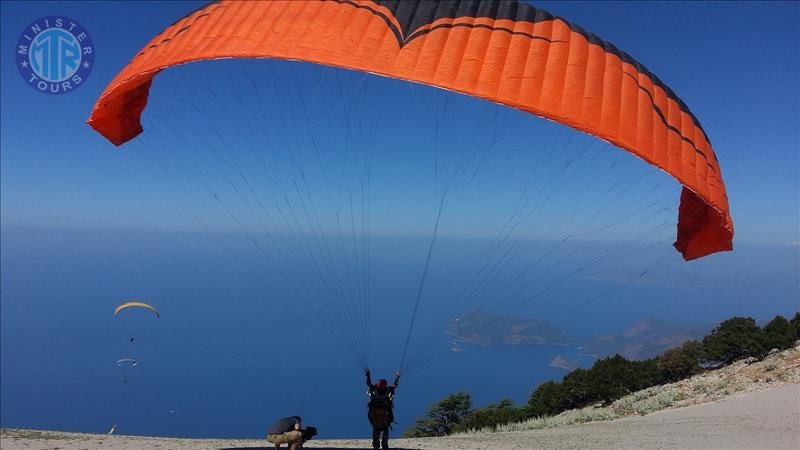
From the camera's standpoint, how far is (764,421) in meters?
12.2

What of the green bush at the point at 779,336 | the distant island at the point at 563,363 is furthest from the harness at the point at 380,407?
the distant island at the point at 563,363

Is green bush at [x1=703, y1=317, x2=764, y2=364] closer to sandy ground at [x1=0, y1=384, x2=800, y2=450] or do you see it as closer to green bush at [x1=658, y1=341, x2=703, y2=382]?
green bush at [x1=658, y1=341, x2=703, y2=382]

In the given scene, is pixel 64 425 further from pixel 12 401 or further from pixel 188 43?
pixel 188 43

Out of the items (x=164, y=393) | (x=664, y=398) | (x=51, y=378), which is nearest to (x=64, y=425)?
(x=164, y=393)

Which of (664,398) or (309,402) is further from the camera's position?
(309,402)

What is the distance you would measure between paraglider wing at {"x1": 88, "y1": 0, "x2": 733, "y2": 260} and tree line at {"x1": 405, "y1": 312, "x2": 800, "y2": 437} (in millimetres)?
16913

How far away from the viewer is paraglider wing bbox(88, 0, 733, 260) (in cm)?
504

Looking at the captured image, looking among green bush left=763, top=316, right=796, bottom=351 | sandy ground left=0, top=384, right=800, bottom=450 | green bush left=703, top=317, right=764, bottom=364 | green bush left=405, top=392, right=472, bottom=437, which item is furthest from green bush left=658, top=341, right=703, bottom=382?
green bush left=405, top=392, right=472, bottom=437

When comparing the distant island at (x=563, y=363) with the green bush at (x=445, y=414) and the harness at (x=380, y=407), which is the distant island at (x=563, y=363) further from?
the harness at (x=380, y=407)

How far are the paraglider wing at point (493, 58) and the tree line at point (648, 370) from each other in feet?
55.5

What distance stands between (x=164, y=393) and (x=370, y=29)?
17730 centimetres

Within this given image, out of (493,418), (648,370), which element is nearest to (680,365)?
(648,370)

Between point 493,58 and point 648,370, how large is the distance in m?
22.2

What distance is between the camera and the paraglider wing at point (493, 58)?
504 centimetres
